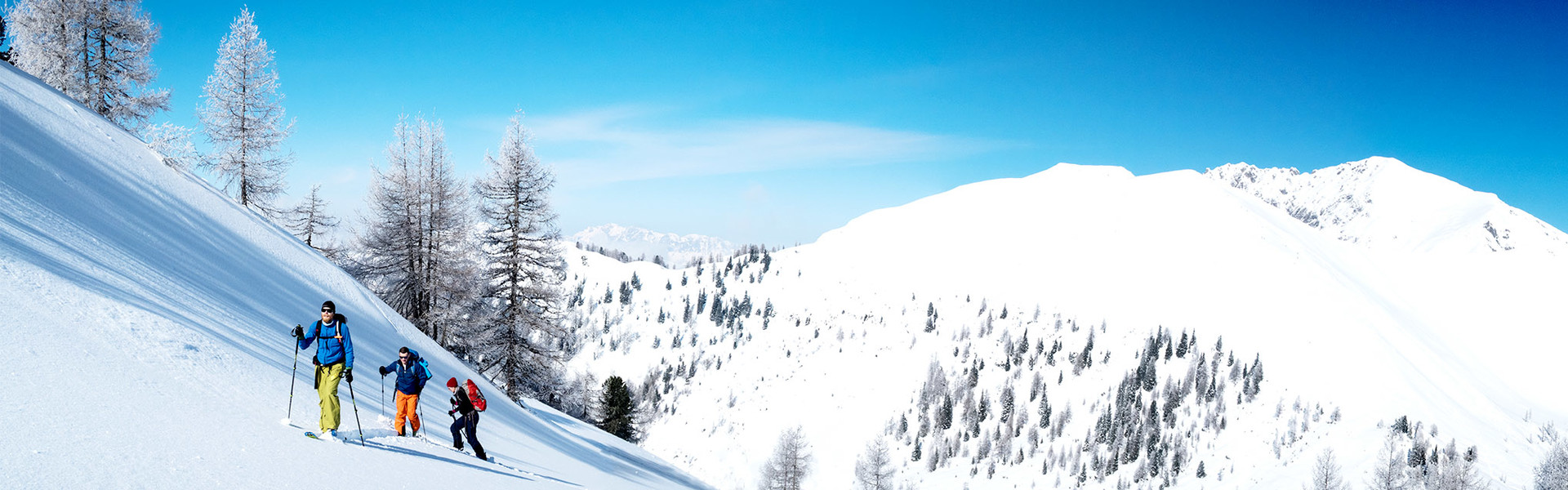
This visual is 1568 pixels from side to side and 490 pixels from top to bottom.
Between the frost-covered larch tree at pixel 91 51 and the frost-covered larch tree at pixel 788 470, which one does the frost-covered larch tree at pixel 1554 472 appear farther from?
the frost-covered larch tree at pixel 91 51

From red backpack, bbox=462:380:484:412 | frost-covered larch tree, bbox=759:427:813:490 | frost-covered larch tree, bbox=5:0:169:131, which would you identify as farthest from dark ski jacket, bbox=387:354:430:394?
frost-covered larch tree, bbox=759:427:813:490

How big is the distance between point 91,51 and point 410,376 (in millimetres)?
28503

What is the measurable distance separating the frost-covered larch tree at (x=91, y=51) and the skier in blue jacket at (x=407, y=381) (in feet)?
80.2

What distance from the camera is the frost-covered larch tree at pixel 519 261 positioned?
78.1 feet

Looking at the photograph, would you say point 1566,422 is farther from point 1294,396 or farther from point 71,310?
point 71,310

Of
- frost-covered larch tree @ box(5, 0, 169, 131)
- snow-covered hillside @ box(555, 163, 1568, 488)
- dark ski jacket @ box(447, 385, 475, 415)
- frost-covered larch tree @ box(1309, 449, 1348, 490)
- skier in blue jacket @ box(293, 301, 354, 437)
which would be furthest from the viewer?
snow-covered hillside @ box(555, 163, 1568, 488)

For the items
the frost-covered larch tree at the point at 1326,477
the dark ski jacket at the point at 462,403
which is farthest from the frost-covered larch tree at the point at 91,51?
the frost-covered larch tree at the point at 1326,477

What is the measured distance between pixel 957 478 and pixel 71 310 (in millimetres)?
92840

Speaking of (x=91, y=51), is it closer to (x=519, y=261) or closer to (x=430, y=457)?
(x=519, y=261)

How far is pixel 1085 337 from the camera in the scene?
117 m

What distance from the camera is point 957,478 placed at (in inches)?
3482

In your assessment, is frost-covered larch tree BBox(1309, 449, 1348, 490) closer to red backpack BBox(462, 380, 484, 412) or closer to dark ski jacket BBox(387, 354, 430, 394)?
red backpack BBox(462, 380, 484, 412)

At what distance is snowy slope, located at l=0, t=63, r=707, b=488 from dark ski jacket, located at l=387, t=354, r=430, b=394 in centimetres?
68

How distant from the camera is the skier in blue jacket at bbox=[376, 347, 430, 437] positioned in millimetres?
9352
